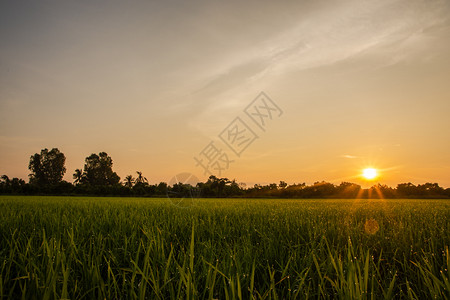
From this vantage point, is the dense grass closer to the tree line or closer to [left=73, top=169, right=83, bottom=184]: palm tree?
the tree line

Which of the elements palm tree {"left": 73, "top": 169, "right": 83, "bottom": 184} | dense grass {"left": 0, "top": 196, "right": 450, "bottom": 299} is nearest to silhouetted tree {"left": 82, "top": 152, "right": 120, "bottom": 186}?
palm tree {"left": 73, "top": 169, "right": 83, "bottom": 184}

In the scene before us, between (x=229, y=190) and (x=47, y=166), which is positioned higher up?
(x=47, y=166)

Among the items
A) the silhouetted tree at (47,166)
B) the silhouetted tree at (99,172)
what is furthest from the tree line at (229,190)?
the silhouetted tree at (47,166)

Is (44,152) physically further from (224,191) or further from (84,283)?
(84,283)

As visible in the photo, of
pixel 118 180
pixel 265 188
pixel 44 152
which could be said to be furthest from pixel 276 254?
pixel 44 152

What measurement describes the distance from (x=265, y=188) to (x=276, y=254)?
3785cm

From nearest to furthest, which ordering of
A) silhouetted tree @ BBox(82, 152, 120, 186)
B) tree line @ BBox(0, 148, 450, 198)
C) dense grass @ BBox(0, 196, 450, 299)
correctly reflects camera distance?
1. dense grass @ BBox(0, 196, 450, 299)
2. tree line @ BBox(0, 148, 450, 198)
3. silhouetted tree @ BBox(82, 152, 120, 186)

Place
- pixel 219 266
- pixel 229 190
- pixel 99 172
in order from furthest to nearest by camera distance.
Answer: pixel 99 172, pixel 229 190, pixel 219 266

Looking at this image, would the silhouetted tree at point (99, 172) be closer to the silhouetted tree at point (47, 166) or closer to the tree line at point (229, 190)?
the silhouetted tree at point (47, 166)

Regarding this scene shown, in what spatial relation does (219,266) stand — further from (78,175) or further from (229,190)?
(78,175)

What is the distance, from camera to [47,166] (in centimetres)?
7288

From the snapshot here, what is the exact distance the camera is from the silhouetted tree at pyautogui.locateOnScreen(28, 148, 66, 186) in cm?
7150

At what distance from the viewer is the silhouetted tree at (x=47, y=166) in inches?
2815

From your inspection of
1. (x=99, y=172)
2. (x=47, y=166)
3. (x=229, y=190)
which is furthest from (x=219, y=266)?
(x=47, y=166)
